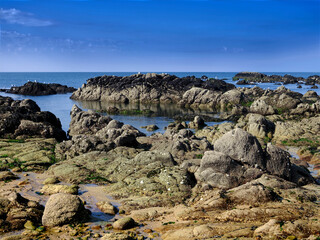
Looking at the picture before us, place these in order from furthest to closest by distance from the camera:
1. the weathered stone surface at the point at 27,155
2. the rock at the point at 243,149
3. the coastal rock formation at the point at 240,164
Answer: the weathered stone surface at the point at 27,155 → the rock at the point at 243,149 → the coastal rock formation at the point at 240,164

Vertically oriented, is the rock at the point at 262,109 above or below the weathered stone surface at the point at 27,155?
above

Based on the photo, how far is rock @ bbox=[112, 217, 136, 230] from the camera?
1570 centimetres

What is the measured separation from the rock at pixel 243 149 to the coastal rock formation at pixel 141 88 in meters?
80.2

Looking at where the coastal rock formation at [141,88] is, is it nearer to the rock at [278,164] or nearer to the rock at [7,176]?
the rock at [278,164]

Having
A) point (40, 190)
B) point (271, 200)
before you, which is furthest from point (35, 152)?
point (271, 200)

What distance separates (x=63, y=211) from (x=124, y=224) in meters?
3.66

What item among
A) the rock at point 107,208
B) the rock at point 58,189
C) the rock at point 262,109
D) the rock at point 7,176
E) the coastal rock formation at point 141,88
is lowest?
the rock at point 107,208

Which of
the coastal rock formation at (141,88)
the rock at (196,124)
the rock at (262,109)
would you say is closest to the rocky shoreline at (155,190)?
the rock at (196,124)

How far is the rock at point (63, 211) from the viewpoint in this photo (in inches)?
631

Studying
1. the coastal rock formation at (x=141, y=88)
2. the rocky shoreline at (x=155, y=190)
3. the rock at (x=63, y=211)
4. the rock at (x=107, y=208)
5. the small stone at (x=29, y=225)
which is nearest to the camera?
the rocky shoreline at (x=155, y=190)

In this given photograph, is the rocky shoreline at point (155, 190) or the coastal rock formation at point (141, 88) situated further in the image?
the coastal rock formation at point (141, 88)

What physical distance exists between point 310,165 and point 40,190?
2806cm

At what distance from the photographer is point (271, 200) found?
17.8m

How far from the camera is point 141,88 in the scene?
112 m
